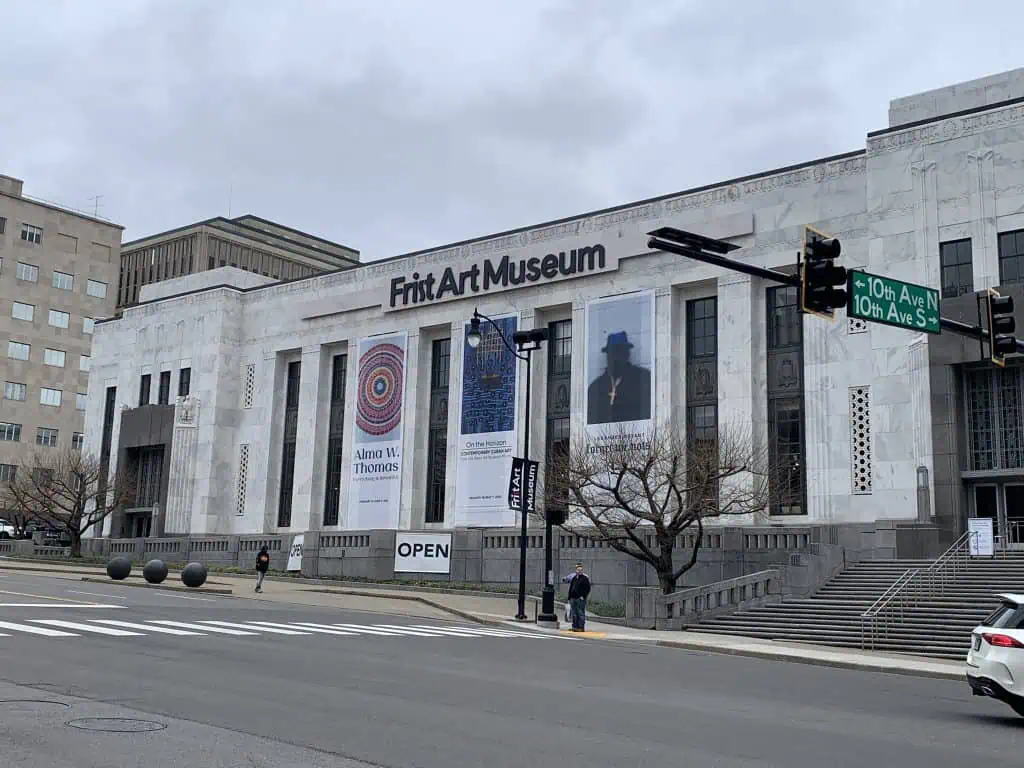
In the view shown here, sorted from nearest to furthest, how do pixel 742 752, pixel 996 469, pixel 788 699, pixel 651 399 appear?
pixel 742 752
pixel 788 699
pixel 996 469
pixel 651 399

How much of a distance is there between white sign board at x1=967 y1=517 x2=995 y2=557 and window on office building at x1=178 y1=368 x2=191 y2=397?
48146mm

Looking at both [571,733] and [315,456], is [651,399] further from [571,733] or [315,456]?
[571,733]

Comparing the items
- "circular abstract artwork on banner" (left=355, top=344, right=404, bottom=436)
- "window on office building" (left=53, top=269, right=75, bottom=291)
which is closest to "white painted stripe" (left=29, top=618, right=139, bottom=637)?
"circular abstract artwork on banner" (left=355, top=344, right=404, bottom=436)

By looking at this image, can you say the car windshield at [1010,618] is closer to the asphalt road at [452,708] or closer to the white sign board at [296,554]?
the asphalt road at [452,708]

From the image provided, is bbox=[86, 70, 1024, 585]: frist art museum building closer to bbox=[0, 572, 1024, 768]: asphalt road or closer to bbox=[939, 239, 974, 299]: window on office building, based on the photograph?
bbox=[939, 239, 974, 299]: window on office building

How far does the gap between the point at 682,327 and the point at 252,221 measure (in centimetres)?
6762

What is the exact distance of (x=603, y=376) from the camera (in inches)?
1960

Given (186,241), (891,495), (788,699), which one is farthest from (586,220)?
(186,241)

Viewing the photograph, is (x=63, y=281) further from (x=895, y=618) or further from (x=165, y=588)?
(x=895, y=618)

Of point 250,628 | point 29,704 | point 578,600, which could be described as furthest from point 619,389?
point 29,704

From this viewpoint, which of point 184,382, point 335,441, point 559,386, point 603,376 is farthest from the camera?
point 184,382

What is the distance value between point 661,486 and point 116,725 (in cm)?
3013

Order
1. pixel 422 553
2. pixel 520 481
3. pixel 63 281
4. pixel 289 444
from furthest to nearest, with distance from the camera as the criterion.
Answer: pixel 63 281
pixel 289 444
pixel 422 553
pixel 520 481

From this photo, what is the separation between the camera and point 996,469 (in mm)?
37312
